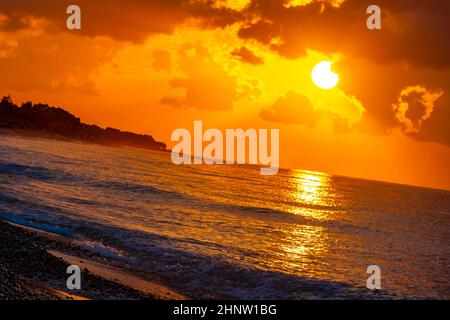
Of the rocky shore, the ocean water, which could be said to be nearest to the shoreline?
the rocky shore

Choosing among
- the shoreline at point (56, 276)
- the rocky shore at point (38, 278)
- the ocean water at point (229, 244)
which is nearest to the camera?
the rocky shore at point (38, 278)

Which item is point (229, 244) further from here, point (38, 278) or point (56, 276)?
point (38, 278)

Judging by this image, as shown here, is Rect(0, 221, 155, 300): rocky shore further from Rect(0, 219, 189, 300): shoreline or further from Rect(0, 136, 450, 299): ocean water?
Rect(0, 136, 450, 299): ocean water

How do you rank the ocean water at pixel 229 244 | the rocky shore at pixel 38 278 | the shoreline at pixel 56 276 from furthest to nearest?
the ocean water at pixel 229 244, the shoreline at pixel 56 276, the rocky shore at pixel 38 278

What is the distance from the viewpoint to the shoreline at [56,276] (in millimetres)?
12461

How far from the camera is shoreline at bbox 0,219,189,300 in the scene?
1246cm

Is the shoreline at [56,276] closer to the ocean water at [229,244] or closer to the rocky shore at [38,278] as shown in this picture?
the rocky shore at [38,278]

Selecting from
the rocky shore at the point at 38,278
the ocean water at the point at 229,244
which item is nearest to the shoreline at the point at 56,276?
the rocky shore at the point at 38,278

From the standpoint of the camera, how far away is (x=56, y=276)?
48.6 ft

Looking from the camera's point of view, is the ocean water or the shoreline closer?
the shoreline

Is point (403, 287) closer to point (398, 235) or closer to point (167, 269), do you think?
point (167, 269)

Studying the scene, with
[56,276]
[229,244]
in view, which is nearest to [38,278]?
[56,276]

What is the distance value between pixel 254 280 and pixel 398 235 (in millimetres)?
30824

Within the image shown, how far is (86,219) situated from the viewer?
28828 millimetres
